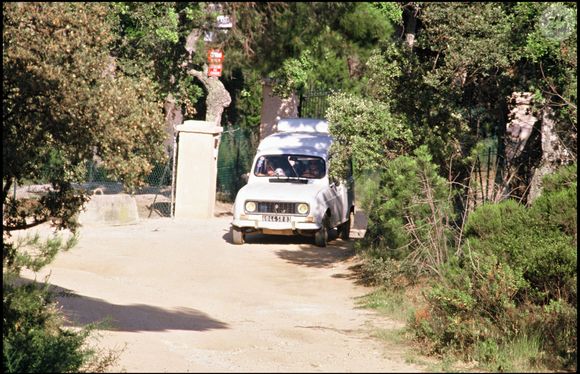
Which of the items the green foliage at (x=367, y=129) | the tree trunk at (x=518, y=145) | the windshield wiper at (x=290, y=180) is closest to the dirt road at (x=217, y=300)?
the windshield wiper at (x=290, y=180)

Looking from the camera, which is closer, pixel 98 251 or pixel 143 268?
pixel 143 268

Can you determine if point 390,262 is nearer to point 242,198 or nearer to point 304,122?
point 242,198

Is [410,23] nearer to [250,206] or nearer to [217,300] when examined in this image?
[250,206]

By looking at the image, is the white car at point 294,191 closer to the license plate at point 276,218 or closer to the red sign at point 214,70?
the license plate at point 276,218

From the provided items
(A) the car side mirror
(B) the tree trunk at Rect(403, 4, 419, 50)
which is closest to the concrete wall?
(A) the car side mirror

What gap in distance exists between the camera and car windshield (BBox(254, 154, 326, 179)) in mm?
22281

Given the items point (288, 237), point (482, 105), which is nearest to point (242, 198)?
point (288, 237)

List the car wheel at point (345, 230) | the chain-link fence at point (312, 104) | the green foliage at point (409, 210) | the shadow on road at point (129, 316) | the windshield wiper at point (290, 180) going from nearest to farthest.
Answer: the shadow on road at point (129, 316) < the green foliage at point (409, 210) < the windshield wiper at point (290, 180) < the car wheel at point (345, 230) < the chain-link fence at point (312, 104)

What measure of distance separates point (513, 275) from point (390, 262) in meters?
5.06

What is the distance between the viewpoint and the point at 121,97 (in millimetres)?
10328

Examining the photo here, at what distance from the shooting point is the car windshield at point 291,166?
2228cm

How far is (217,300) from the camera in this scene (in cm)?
1567

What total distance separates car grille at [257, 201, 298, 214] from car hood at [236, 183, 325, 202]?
85 mm

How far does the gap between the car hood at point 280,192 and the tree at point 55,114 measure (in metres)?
10.4
